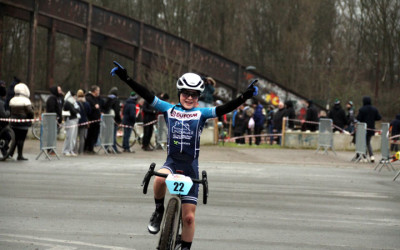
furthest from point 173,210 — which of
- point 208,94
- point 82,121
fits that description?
point 208,94

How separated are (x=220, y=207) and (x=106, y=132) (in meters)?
11.6

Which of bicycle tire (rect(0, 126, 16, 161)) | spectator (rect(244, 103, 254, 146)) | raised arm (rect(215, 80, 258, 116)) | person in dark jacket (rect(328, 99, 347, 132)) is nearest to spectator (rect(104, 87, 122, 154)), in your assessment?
bicycle tire (rect(0, 126, 16, 161))

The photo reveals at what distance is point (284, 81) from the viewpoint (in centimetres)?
6050

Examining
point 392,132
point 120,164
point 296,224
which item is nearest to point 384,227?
point 296,224

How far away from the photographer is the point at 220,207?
11.8m

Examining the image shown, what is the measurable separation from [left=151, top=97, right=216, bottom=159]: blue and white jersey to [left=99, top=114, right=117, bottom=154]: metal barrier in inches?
592

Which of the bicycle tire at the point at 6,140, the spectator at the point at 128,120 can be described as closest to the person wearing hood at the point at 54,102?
the spectator at the point at 128,120

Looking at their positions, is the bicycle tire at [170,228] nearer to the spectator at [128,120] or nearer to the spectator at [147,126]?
the spectator at [128,120]

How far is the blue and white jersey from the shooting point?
7793 mm

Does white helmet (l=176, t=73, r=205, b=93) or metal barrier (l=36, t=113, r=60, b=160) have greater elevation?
white helmet (l=176, t=73, r=205, b=93)

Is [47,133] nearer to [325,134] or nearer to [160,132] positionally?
[160,132]

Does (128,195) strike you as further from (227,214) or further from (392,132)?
(392,132)

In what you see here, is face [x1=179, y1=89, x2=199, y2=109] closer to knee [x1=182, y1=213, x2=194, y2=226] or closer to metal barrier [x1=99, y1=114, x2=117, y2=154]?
knee [x1=182, y1=213, x2=194, y2=226]

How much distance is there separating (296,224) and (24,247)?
143 inches
